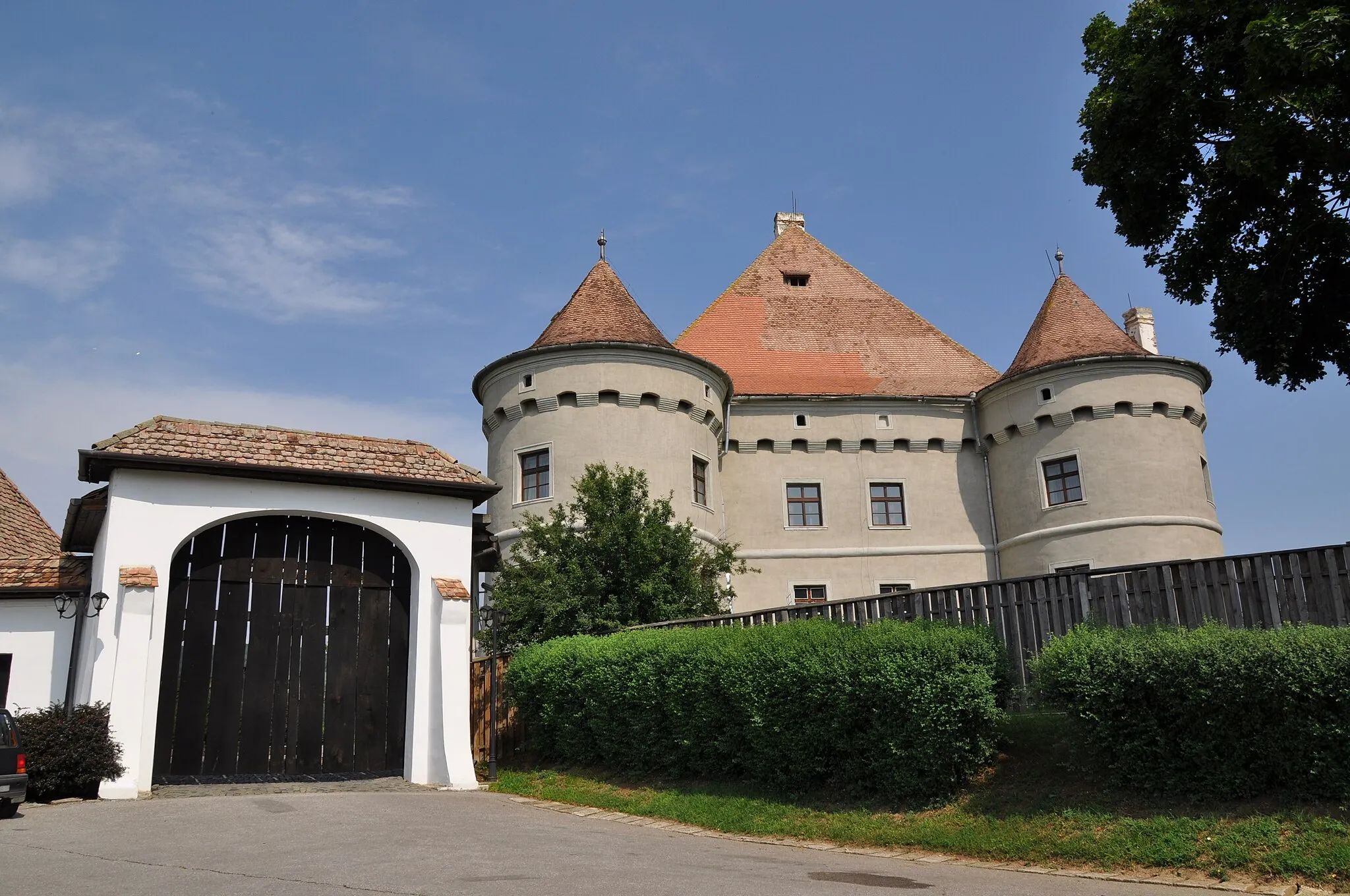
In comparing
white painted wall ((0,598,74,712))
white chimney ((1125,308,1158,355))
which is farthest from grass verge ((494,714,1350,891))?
white chimney ((1125,308,1158,355))

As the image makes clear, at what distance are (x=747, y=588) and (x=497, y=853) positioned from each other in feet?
62.1

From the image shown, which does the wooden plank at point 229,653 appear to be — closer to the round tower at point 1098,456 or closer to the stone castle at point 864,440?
the stone castle at point 864,440

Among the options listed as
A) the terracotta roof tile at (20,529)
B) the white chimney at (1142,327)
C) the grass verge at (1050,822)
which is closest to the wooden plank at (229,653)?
the grass verge at (1050,822)

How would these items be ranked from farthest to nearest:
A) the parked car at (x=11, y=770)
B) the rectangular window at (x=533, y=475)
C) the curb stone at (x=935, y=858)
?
the rectangular window at (x=533, y=475) → the parked car at (x=11, y=770) → the curb stone at (x=935, y=858)

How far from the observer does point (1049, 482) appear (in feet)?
90.8

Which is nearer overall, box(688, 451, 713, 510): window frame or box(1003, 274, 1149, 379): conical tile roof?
box(688, 451, 713, 510): window frame

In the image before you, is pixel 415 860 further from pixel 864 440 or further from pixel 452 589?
pixel 864 440

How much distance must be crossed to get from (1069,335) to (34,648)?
25.0 metres

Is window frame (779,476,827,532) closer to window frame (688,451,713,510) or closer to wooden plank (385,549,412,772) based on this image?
window frame (688,451,713,510)

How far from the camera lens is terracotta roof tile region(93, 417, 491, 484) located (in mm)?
15703

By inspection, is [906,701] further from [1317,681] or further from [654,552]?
[654,552]

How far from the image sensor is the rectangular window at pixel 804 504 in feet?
94.9

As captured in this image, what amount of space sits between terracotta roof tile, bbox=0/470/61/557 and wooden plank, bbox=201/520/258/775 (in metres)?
7.45

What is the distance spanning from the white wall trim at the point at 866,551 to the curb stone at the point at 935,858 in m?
15.0
